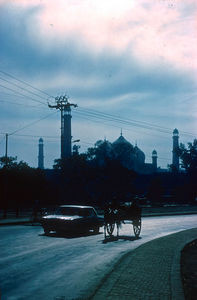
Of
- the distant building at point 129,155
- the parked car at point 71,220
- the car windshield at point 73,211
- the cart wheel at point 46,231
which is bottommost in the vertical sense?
the cart wheel at point 46,231

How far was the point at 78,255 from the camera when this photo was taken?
13055 mm

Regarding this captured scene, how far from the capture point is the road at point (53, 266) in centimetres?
797

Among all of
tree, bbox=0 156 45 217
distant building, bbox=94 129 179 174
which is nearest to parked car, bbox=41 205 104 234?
distant building, bbox=94 129 179 174

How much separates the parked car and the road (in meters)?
2.17

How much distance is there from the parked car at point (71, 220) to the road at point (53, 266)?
85.6 inches

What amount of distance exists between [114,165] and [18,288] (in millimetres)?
60283

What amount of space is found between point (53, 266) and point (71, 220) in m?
8.61

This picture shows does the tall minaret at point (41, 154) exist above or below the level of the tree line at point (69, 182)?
above

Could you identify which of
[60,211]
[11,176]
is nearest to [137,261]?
[60,211]

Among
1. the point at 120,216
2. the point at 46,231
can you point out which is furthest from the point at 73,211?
the point at 120,216

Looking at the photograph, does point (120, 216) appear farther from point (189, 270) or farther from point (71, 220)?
point (189, 270)

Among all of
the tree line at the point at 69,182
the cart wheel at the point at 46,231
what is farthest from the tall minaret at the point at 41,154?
the cart wheel at the point at 46,231

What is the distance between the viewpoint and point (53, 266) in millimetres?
10836

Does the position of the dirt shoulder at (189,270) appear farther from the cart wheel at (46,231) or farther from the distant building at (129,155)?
the distant building at (129,155)
